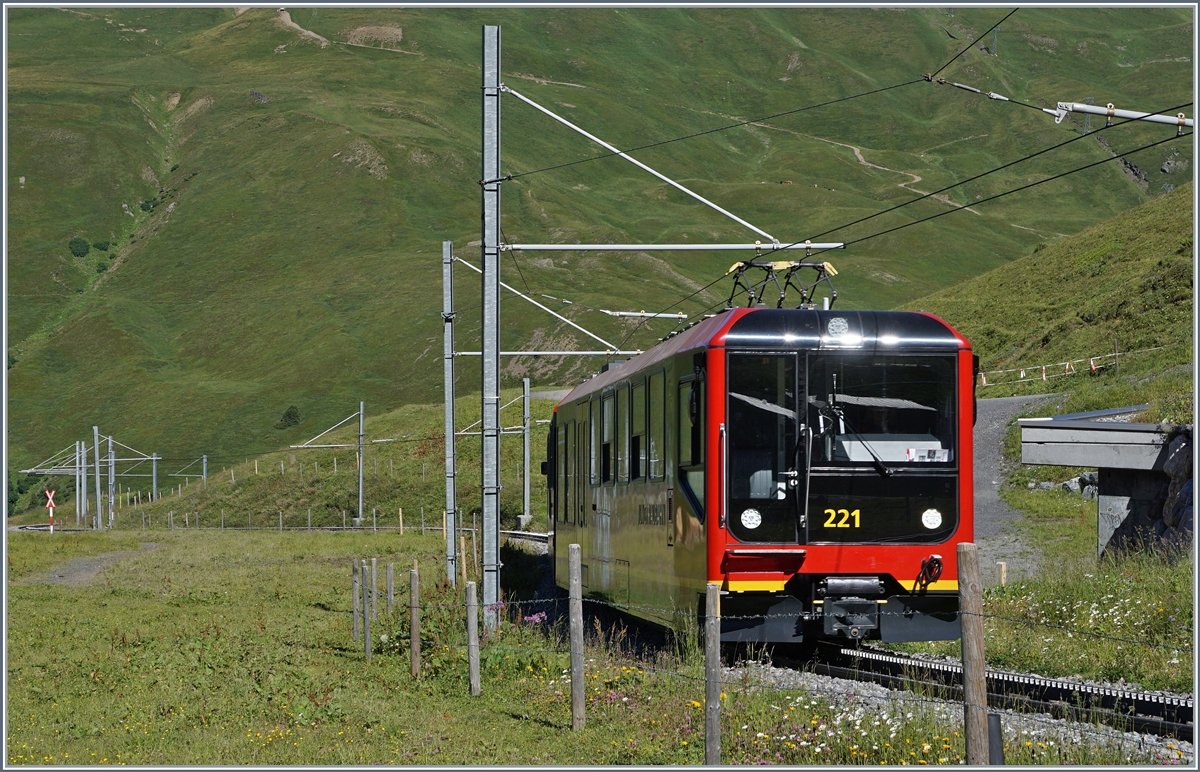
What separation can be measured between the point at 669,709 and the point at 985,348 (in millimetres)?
58681

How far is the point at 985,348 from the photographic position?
65.8 metres

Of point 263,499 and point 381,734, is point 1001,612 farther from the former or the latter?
point 263,499

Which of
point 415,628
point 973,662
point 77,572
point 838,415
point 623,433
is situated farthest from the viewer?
point 77,572

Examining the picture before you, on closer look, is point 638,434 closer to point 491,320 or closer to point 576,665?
point 491,320

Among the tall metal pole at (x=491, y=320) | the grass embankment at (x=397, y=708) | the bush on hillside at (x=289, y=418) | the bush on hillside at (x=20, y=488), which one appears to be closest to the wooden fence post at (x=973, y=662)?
the grass embankment at (x=397, y=708)

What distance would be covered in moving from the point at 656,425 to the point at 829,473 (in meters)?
2.73

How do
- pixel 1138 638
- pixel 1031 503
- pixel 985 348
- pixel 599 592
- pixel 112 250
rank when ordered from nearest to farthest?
pixel 1138 638
pixel 599 592
pixel 1031 503
pixel 985 348
pixel 112 250

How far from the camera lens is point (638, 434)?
627 inches

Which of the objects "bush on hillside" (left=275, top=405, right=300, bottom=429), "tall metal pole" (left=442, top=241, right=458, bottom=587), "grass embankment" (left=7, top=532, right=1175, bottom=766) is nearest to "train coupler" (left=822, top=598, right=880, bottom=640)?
"grass embankment" (left=7, top=532, right=1175, bottom=766)

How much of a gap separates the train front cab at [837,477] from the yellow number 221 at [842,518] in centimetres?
1

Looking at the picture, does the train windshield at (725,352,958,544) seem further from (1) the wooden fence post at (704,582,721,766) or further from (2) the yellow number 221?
(1) the wooden fence post at (704,582,721,766)

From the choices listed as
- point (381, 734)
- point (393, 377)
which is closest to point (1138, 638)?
point (381, 734)

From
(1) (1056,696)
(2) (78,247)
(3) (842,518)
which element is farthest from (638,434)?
(2) (78,247)

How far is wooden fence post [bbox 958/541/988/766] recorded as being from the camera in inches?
275
